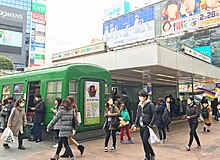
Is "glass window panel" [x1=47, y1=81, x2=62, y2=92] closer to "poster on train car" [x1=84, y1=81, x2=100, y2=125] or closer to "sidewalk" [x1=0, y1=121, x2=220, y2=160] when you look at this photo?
"poster on train car" [x1=84, y1=81, x2=100, y2=125]

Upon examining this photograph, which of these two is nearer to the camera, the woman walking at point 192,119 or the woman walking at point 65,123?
the woman walking at point 65,123

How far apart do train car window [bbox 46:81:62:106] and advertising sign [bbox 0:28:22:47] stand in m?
55.0

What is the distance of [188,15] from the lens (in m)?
38.2

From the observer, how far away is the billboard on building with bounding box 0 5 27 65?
57800mm

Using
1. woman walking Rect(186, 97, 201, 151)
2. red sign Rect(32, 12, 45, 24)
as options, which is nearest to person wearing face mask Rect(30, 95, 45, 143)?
woman walking Rect(186, 97, 201, 151)

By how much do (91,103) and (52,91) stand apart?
1.51m

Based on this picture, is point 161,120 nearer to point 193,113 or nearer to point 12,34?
point 193,113

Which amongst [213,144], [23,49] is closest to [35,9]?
[23,49]

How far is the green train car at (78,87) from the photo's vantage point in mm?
7883

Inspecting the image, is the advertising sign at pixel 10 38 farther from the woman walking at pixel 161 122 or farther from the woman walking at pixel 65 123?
the woman walking at pixel 65 123

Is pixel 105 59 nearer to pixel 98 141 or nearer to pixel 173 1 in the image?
pixel 98 141

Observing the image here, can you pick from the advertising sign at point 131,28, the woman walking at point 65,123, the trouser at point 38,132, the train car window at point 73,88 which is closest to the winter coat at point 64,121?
the woman walking at point 65,123

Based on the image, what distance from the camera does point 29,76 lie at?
31.1ft

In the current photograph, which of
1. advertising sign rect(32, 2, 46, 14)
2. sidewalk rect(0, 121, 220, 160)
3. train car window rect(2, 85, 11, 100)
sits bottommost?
sidewalk rect(0, 121, 220, 160)
